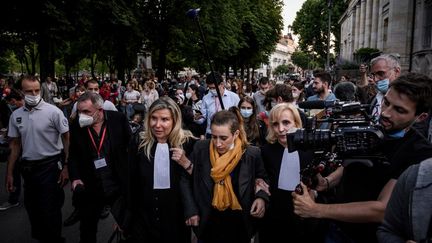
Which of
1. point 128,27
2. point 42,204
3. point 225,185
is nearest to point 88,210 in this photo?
point 42,204

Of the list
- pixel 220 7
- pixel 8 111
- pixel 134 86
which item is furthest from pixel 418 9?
pixel 8 111

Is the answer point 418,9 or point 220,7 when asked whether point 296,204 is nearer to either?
point 418,9

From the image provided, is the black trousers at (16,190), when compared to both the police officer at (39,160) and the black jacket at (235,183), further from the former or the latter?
the black jacket at (235,183)

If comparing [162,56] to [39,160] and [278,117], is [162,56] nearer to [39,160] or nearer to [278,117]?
[39,160]

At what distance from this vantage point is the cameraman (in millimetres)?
1945

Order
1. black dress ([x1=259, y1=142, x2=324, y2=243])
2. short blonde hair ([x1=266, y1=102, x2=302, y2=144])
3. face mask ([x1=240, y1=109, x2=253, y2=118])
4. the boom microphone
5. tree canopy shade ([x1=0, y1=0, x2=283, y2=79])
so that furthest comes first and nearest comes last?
tree canopy shade ([x1=0, y1=0, x2=283, y2=79]) < face mask ([x1=240, y1=109, x2=253, y2=118]) < short blonde hair ([x1=266, y1=102, x2=302, y2=144]) < black dress ([x1=259, y1=142, x2=324, y2=243]) < the boom microphone

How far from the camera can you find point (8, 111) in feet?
26.6

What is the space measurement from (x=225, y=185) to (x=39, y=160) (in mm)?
2525

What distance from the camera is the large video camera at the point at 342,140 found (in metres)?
1.95

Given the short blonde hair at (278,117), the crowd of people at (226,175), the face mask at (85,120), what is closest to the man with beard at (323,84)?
the crowd of people at (226,175)

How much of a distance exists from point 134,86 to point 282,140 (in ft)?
39.1

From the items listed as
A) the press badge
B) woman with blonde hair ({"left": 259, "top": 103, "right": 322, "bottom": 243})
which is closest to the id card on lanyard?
the press badge

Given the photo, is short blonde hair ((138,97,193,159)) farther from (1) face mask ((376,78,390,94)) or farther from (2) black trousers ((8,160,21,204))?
(2) black trousers ((8,160,21,204))

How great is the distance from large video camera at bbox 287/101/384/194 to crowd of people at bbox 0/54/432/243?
0.22 feet
